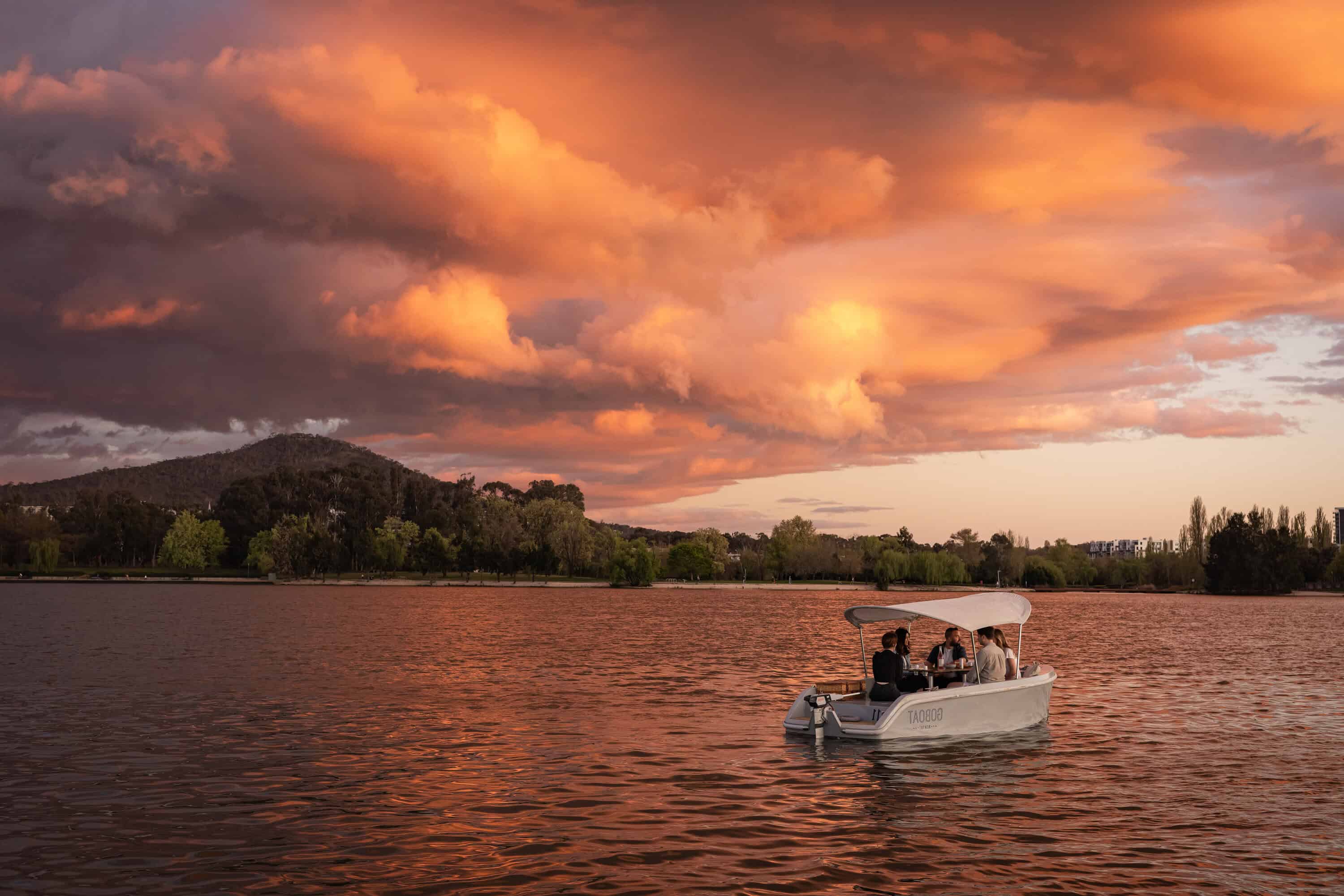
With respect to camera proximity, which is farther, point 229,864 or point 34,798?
point 34,798

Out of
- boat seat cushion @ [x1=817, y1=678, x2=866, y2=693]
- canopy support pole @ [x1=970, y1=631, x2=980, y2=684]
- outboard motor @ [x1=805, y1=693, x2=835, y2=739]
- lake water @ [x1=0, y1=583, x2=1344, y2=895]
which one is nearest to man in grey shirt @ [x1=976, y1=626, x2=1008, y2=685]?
canopy support pole @ [x1=970, y1=631, x2=980, y2=684]

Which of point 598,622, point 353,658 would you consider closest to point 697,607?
point 598,622

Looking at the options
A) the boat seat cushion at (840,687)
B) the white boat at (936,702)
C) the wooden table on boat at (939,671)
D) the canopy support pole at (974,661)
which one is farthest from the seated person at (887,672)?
the canopy support pole at (974,661)

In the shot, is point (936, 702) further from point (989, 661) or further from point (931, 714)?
point (989, 661)

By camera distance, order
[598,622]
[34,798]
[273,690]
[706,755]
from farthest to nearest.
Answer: [598,622], [273,690], [706,755], [34,798]

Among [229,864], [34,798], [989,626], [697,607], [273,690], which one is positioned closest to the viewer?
[229,864]

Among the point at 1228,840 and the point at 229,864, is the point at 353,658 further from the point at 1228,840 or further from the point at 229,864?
the point at 1228,840

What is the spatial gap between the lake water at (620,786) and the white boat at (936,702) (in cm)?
65

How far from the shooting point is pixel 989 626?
32.7m

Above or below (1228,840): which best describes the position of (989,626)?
above

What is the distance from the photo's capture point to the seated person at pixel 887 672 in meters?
30.3

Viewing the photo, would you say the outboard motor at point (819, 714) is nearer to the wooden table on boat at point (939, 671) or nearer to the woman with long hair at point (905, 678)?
the woman with long hair at point (905, 678)

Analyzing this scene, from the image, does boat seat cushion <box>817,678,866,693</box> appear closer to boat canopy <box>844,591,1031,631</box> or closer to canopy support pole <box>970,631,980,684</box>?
boat canopy <box>844,591,1031,631</box>

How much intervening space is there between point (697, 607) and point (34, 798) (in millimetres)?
144644
